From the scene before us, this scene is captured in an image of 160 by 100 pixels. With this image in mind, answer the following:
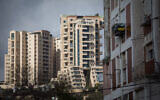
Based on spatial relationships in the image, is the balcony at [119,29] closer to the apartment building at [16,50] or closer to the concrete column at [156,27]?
the concrete column at [156,27]

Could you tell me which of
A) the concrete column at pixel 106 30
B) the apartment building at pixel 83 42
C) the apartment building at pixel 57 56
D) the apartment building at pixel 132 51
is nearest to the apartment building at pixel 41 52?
the apartment building at pixel 57 56

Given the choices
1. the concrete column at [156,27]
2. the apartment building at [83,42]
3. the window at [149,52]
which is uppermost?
the apartment building at [83,42]

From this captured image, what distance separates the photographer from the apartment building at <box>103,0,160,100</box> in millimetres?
22891

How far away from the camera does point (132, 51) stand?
1070 inches

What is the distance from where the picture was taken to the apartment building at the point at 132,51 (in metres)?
22.9

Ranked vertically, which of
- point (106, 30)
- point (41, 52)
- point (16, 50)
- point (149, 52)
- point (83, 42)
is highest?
point (83, 42)

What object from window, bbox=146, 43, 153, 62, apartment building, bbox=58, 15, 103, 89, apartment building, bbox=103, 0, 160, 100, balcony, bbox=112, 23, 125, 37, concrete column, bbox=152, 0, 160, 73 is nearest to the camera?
concrete column, bbox=152, 0, 160, 73

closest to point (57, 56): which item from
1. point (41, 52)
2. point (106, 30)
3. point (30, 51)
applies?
point (41, 52)

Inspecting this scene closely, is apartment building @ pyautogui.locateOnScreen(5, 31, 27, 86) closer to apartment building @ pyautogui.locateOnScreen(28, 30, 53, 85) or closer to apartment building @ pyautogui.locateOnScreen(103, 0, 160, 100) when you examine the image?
apartment building @ pyautogui.locateOnScreen(28, 30, 53, 85)

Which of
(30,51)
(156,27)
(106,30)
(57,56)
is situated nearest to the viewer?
(156,27)

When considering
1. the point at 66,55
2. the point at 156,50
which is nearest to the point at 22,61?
the point at 66,55

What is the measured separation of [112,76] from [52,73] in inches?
Result: 5626

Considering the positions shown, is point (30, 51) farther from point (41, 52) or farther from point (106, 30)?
point (106, 30)

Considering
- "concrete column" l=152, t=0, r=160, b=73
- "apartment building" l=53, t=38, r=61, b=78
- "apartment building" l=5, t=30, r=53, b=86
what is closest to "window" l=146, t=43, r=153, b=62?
"concrete column" l=152, t=0, r=160, b=73
